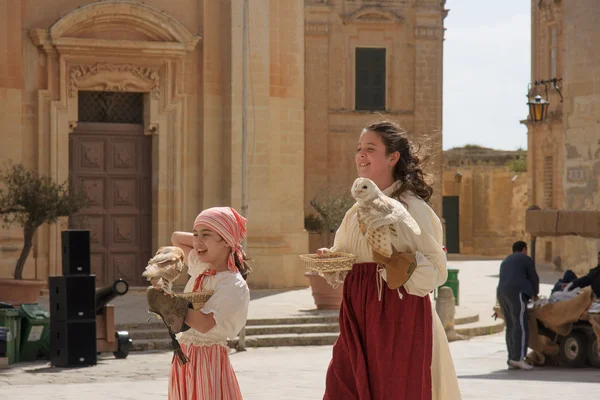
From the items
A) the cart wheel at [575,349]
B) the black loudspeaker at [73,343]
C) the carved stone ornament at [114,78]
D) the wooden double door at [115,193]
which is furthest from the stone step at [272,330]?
the carved stone ornament at [114,78]

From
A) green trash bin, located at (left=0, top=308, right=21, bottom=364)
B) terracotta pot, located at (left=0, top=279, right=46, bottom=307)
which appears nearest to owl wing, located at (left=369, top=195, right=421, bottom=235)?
green trash bin, located at (left=0, top=308, right=21, bottom=364)

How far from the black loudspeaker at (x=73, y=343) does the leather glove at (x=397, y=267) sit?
8.96 m

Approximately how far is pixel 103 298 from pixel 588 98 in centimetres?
664

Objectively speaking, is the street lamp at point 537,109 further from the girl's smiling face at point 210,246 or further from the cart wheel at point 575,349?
the girl's smiling face at point 210,246

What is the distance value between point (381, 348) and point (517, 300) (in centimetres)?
847

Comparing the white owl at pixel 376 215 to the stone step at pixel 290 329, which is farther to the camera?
the stone step at pixel 290 329

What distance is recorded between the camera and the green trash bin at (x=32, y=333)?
47.4 feet

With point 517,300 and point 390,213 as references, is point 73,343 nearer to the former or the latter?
point 517,300

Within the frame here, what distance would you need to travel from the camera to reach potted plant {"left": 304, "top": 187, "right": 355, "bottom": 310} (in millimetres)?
18797

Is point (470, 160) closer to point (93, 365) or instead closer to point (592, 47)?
point (592, 47)

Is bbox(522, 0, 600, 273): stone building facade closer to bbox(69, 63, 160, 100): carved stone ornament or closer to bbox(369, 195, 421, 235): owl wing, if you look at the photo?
bbox(69, 63, 160, 100): carved stone ornament

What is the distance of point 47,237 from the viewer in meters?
21.5

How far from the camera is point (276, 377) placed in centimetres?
1266

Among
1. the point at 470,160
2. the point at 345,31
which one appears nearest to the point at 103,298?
the point at 345,31
